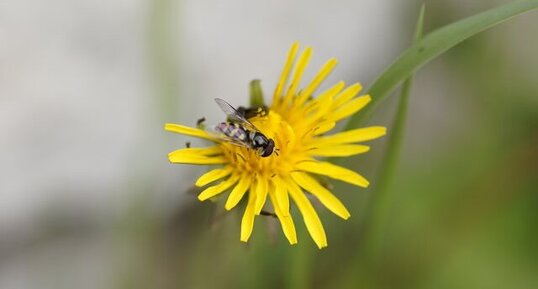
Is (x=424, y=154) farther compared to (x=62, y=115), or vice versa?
(x=424, y=154)

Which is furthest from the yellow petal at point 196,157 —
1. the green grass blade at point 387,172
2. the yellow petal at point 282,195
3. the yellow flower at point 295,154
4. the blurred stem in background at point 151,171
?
the blurred stem in background at point 151,171

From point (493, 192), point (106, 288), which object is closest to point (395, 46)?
point (493, 192)

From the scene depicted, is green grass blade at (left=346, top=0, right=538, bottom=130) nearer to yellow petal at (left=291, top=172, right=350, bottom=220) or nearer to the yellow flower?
the yellow flower

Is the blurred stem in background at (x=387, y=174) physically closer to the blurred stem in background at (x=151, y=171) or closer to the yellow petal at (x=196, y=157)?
the yellow petal at (x=196, y=157)

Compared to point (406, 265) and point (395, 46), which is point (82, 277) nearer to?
point (406, 265)

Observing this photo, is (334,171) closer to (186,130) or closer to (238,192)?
(238,192)

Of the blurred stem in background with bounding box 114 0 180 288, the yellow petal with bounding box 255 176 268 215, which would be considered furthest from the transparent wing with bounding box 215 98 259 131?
the blurred stem in background with bounding box 114 0 180 288

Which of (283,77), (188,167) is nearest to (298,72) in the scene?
(283,77)
